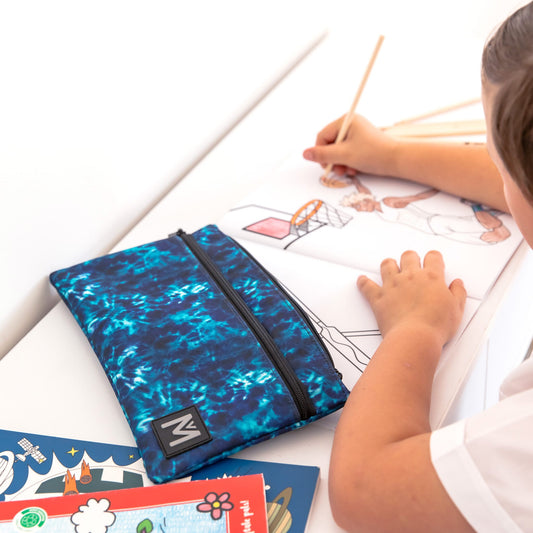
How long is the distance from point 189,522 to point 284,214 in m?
0.45

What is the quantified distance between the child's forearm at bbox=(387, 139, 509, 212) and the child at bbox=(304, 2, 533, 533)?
245mm

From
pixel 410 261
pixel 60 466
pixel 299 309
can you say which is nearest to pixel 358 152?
pixel 410 261

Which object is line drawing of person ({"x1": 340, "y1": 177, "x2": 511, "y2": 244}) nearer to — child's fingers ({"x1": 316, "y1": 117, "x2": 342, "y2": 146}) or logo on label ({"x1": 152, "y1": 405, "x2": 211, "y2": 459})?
child's fingers ({"x1": 316, "y1": 117, "x2": 342, "y2": 146})

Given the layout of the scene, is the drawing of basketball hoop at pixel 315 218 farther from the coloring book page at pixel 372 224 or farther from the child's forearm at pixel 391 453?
the child's forearm at pixel 391 453

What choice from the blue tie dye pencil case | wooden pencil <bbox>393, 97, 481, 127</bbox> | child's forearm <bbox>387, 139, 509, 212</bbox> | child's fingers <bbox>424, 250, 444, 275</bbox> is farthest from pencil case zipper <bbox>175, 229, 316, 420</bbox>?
wooden pencil <bbox>393, 97, 481, 127</bbox>

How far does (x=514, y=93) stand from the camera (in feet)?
1.42

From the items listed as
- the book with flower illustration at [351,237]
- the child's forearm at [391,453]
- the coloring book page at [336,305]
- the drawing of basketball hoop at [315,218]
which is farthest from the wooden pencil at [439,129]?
the child's forearm at [391,453]

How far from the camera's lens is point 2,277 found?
2.23 ft

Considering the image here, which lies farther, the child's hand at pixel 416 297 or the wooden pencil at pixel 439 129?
the wooden pencil at pixel 439 129

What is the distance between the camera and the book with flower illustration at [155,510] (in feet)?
1.60

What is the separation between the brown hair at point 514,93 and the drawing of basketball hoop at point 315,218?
1.17 ft

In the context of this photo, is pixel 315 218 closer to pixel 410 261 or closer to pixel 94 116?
pixel 410 261

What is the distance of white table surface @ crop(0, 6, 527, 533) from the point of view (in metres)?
0.58

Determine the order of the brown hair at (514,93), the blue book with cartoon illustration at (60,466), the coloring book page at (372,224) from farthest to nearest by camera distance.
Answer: the coloring book page at (372,224), the blue book with cartoon illustration at (60,466), the brown hair at (514,93)
